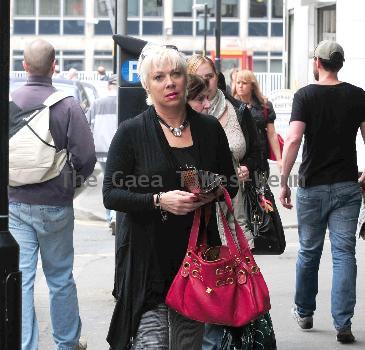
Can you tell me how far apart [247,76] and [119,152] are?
5418 millimetres

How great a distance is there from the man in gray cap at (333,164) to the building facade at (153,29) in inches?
1921

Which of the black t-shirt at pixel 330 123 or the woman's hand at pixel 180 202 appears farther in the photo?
the black t-shirt at pixel 330 123

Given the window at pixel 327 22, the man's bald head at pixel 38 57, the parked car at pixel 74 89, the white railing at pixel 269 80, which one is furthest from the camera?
the white railing at pixel 269 80

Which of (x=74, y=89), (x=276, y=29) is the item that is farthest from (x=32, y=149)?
(x=276, y=29)

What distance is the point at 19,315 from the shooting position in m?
4.51

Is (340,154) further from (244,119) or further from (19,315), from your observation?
(19,315)

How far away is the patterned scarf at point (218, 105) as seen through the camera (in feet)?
22.9

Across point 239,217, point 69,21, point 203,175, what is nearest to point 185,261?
point 203,175

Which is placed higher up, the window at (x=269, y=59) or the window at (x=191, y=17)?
the window at (x=191, y=17)

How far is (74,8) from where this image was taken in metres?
58.2

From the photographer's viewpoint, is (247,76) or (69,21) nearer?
(247,76)

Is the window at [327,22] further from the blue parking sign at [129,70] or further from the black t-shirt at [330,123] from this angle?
the black t-shirt at [330,123]

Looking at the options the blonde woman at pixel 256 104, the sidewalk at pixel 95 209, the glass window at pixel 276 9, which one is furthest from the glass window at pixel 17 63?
the blonde woman at pixel 256 104

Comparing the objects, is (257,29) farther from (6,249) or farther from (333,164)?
(6,249)
